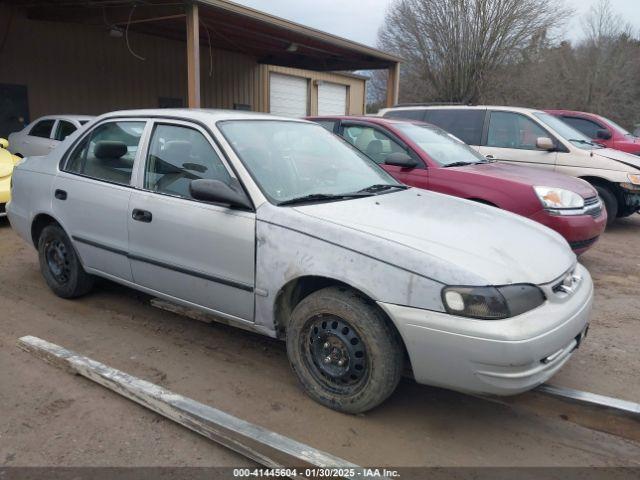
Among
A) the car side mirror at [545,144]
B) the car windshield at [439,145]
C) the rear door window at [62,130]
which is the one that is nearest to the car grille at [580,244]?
the car windshield at [439,145]

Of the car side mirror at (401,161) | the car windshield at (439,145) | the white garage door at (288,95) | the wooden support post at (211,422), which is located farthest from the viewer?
the white garage door at (288,95)

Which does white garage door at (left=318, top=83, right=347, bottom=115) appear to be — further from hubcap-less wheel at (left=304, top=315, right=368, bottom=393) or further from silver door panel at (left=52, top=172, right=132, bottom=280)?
hubcap-less wheel at (left=304, top=315, right=368, bottom=393)

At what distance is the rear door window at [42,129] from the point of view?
996 centimetres

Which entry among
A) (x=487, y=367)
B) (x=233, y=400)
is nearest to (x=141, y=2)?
(x=233, y=400)

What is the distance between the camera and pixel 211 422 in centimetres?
267

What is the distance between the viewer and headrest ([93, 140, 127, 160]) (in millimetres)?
4039

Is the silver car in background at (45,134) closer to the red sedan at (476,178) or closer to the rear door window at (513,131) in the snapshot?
the red sedan at (476,178)

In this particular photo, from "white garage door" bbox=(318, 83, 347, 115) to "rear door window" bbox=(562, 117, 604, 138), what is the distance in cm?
1087

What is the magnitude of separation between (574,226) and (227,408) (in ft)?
12.8

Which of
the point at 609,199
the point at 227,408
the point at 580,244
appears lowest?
the point at 227,408

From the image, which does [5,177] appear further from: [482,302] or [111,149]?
[482,302]

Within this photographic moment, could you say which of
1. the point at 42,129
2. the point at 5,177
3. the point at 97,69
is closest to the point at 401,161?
the point at 5,177

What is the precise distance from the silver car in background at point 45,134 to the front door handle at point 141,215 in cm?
661

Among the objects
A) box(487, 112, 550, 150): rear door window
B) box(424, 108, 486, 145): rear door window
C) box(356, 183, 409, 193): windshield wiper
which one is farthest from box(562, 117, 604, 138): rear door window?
box(356, 183, 409, 193): windshield wiper
